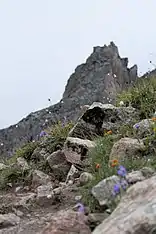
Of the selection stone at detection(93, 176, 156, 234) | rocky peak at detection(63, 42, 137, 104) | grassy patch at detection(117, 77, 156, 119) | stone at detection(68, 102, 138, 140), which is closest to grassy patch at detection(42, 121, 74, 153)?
stone at detection(68, 102, 138, 140)

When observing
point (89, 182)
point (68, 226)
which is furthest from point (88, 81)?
point (68, 226)

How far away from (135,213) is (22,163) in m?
4.48

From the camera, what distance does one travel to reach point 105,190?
3656 mm

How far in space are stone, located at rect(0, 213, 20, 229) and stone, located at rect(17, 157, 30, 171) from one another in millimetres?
1926

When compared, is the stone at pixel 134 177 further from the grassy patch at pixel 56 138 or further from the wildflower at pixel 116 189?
the grassy patch at pixel 56 138

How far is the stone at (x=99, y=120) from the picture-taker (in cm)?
689

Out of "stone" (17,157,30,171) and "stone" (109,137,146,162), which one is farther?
"stone" (17,157,30,171)

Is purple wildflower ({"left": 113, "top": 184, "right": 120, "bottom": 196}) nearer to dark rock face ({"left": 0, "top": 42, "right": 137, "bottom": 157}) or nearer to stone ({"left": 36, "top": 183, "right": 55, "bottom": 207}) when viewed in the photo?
stone ({"left": 36, "top": 183, "right": 55, "bottom": 207})

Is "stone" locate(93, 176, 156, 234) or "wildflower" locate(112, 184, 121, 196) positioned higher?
"wildflower" locate(112, 184, 121, 196)

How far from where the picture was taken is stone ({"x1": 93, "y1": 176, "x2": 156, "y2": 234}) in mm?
2736

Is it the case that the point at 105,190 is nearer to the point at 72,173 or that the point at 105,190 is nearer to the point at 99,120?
the point at 72,173

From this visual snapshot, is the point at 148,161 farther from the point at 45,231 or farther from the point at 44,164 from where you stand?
the point at 44,164

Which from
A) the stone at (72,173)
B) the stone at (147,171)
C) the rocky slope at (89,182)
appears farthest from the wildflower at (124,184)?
the stone at (72,173)

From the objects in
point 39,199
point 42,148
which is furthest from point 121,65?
point 39,199
